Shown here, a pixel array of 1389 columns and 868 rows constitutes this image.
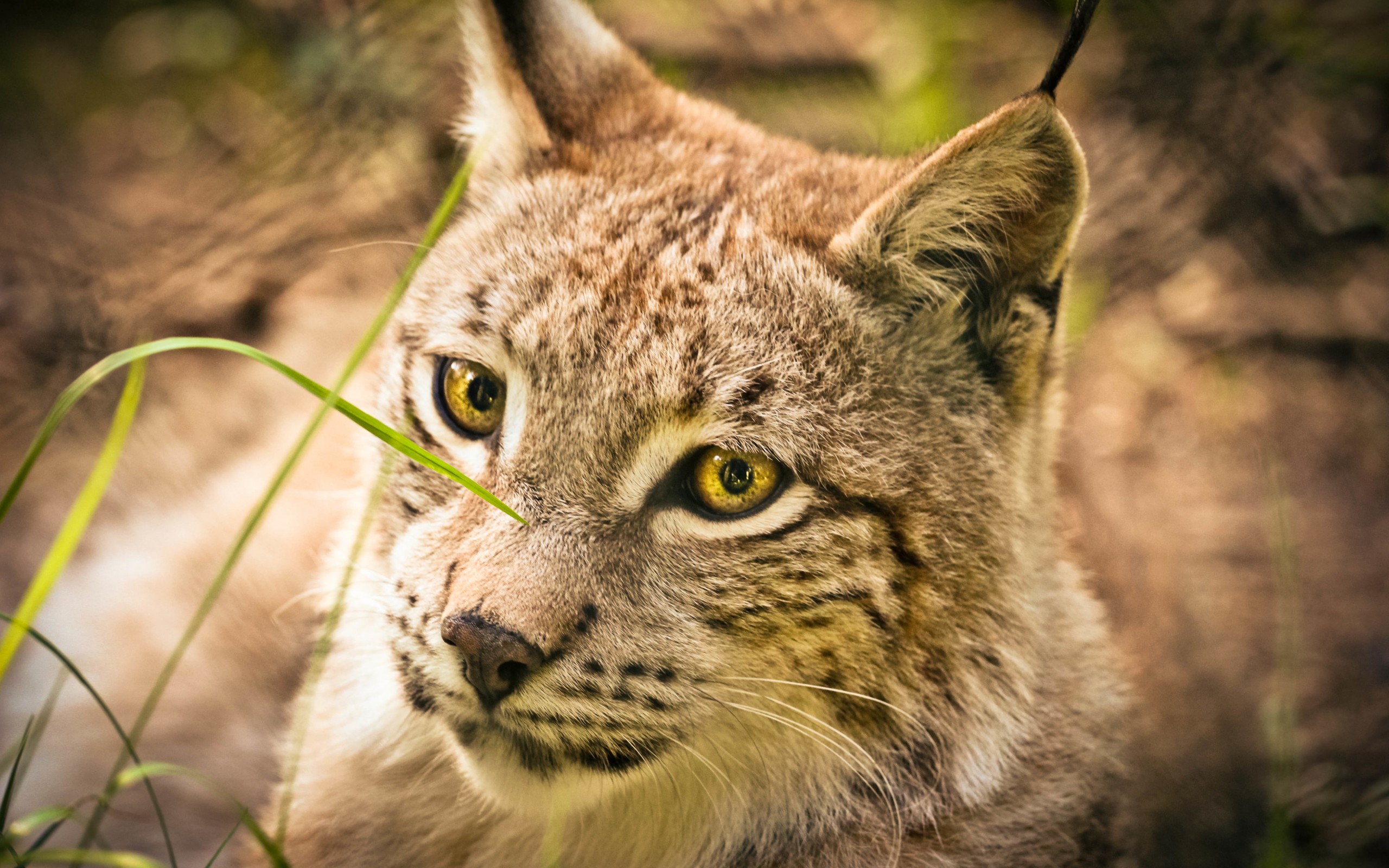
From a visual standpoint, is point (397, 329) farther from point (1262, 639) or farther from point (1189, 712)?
point (1262, 639)

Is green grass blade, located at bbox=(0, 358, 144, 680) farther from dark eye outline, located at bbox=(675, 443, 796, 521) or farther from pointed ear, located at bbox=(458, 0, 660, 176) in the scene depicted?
pointed ear, located at bbox=(458, 0, 660, 176)

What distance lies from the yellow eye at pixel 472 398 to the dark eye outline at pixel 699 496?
424mm

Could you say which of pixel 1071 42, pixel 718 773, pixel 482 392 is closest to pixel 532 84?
pixel 482 392

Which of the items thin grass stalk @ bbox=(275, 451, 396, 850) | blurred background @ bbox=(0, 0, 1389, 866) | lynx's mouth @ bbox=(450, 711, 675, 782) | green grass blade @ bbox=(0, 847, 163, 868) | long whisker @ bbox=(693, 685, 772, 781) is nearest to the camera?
green grass blade @ bbox=(0, 847, 163, 868)

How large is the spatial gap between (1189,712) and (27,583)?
12.7ft

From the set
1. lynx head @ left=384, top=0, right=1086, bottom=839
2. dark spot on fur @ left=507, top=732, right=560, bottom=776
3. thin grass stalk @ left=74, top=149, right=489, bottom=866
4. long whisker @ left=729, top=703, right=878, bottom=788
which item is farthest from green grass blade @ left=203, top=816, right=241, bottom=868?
long whisker @ left=729, top=703, right=878, bottom=788

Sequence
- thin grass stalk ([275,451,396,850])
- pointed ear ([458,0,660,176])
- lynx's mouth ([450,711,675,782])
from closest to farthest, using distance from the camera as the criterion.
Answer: lynx's mouth ([450,711,675,782]), thin grass stalk ([275,451,396,850]), pointed ear ([458,0,660,176])

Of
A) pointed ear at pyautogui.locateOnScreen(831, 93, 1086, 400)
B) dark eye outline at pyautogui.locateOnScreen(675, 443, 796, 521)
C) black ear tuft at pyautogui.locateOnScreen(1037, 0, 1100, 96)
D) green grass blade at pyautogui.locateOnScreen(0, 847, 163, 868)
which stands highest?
black ear tuft at pyautogui.locateOnScreen(1037, 0, 1100, 96)

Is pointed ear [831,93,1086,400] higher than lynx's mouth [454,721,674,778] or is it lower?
higher

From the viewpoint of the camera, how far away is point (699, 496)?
1.99 m

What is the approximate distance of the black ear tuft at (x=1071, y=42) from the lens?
1.71 m

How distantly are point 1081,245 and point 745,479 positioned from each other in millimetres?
3030

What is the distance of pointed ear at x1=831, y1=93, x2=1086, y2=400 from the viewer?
1.90 metres

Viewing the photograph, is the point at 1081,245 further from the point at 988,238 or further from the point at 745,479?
the point at 745,479
